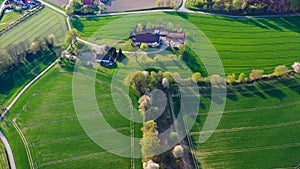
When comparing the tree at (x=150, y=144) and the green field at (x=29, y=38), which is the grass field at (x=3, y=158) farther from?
the tree at (x=150, y=144)

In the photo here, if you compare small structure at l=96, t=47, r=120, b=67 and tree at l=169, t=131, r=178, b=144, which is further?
small structure at l=96, t=47, r=120, b=67

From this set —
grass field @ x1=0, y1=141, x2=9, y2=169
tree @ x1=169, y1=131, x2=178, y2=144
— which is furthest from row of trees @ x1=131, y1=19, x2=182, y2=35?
grass field @ x1=0, y1=141, x2=9, y2=169

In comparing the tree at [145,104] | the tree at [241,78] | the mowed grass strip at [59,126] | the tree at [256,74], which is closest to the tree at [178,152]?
the mowed grass strip at [59,126]

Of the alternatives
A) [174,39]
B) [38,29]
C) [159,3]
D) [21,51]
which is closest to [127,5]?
[159,3]

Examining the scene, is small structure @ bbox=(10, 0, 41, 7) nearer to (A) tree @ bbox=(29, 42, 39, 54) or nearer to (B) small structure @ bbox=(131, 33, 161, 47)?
(A) tree @ bbox=(29, 42, 39, 54)

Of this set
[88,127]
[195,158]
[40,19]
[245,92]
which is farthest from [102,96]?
[40,19]

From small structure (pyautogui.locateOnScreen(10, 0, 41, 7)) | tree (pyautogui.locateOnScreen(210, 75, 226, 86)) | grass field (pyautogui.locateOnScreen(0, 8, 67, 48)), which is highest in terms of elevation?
small structure (pyautogui.locateOnScreen(10, 0, 41, 7))
